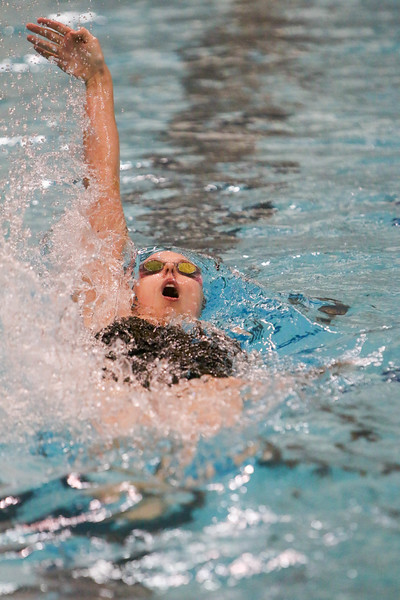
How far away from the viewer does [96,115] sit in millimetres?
4148

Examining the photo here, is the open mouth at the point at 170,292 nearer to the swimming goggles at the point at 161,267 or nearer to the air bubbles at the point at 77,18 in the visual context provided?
the swimming goggles at the point at 161,267

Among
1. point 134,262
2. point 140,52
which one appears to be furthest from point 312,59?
point 134,262

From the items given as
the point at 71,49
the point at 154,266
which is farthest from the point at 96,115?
the point at 154,266

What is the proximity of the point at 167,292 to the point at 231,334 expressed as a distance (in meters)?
0.41

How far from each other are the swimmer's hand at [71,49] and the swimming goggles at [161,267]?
1.15 meters

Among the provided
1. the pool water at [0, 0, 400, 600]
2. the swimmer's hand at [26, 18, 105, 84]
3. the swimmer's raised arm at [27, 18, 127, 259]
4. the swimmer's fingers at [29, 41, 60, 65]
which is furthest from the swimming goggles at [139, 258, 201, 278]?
the swimmer's fingers at [29, 41, 60, 65]

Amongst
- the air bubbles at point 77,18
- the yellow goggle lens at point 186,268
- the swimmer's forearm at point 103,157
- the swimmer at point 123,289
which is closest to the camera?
the swimmer at point 123,289

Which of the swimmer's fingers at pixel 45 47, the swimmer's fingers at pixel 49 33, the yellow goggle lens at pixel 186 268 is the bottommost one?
the yellow goggle lens at pixel 186 268

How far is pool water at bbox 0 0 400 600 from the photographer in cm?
214

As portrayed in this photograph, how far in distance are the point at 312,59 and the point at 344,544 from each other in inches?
324

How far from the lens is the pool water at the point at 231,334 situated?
2.14 meters

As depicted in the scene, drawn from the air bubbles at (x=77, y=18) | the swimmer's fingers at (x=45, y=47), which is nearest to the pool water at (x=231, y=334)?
the air bubbles at (x=77, y=18)

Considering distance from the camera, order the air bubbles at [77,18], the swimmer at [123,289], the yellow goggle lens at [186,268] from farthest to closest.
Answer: the air bubbles at [77,18], the yellow goggle lens at [186,268], the swimmer at [123,289]

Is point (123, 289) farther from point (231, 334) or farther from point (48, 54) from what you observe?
point (48, 54)
